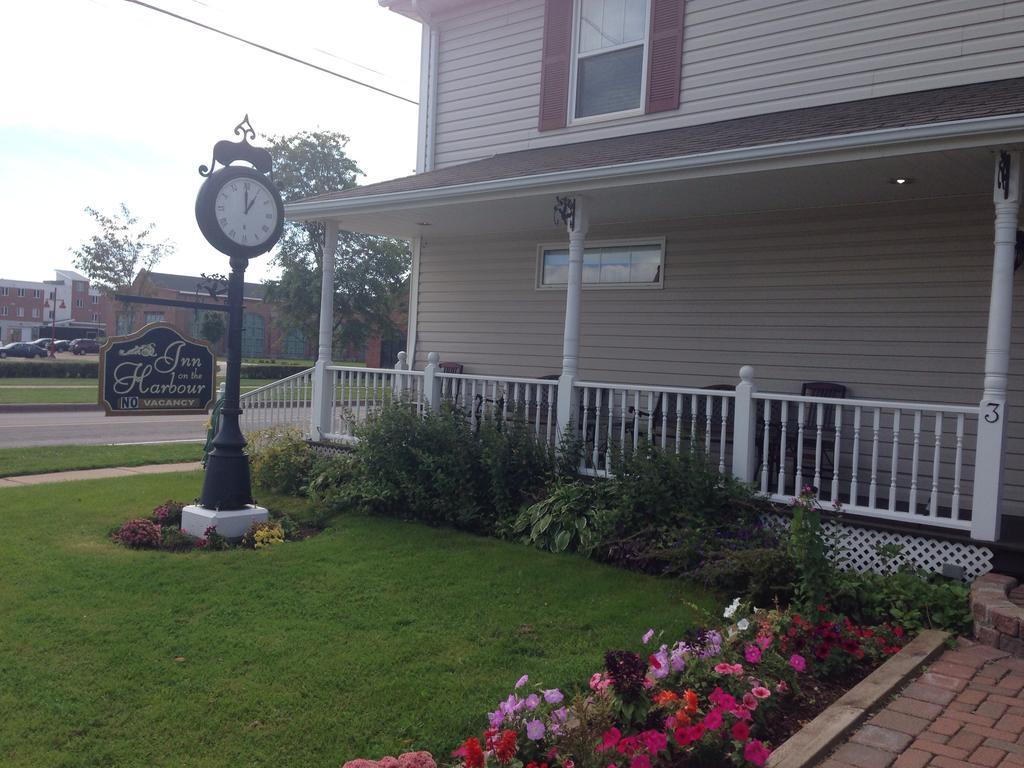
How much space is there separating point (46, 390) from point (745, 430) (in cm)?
2627

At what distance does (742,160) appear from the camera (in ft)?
21.7

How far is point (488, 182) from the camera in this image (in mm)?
8211

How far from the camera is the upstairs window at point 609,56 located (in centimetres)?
964

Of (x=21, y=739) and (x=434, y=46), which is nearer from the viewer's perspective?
(x=21, y=739)

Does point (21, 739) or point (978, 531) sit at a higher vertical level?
point (978, 531)

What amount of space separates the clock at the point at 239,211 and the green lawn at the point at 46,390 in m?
17.1

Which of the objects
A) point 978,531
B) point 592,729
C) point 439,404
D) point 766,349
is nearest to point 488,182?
point 439,404

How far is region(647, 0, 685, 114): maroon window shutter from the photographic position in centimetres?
916

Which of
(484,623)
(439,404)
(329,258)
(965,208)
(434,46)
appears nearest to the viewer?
(484,623)

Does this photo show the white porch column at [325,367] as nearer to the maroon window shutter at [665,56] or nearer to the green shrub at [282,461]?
the green shrub at [282,461]

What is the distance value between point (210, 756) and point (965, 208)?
701 centimetres

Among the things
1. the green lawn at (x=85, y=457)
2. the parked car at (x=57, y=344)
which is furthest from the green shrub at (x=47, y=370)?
the parked car at (x=57, y=344)

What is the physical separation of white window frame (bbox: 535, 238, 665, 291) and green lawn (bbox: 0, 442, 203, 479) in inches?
250

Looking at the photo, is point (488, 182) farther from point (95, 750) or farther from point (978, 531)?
point (95, 750)
